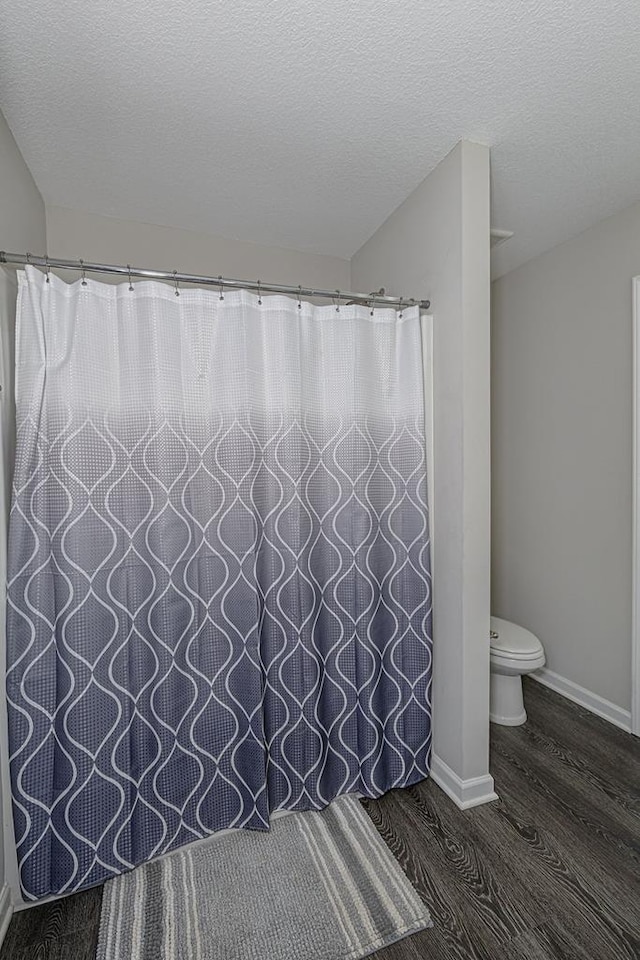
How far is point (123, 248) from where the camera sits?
2.37m

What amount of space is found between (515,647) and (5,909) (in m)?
2.12

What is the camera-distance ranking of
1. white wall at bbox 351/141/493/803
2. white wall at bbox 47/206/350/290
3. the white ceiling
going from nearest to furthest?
the white ceiling
white wall at bbox 351/141/493/803
white wall at bbox 47/206/350/290

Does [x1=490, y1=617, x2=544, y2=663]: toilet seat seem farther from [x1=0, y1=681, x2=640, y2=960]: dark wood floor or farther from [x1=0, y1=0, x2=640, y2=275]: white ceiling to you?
[x1=0, y1=0, x2=640, y2=275]: white ceiling

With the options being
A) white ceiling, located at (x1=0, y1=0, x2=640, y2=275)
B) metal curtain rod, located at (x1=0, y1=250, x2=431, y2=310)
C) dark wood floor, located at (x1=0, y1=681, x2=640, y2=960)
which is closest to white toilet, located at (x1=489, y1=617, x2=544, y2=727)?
dark wood floor, located at (x1=0, y1=681, x2=640, y2=960)

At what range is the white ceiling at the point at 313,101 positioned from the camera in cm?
130

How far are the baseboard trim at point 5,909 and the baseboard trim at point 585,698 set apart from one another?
100 inches

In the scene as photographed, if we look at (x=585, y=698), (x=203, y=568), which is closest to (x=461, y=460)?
(x=203, y=568)

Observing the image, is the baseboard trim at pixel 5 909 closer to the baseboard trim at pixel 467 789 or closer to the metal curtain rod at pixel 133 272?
the baseboard trim at pixel 467 789

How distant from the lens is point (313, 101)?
1.59m

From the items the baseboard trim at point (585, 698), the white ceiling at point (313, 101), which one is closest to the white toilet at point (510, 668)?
the baseboard trim at point (585, 698)

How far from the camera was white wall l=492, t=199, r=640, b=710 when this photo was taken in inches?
93.5

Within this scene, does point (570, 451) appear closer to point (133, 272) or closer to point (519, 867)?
point (519, 867)

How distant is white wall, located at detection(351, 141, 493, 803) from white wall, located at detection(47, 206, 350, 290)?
944 mm

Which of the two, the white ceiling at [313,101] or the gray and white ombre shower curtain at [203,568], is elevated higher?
the white ceiling at [313,101]
